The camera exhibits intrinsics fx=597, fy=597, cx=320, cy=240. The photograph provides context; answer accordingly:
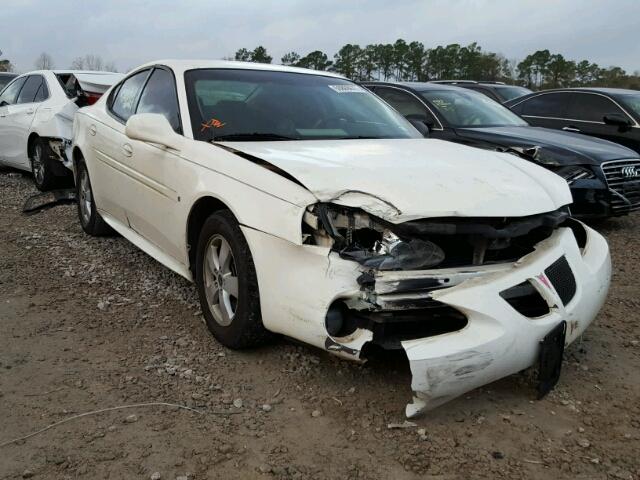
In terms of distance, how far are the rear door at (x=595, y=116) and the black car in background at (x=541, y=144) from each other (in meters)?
1.56

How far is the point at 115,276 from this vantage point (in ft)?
14.4

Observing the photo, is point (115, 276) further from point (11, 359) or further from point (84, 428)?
point (84, 428)

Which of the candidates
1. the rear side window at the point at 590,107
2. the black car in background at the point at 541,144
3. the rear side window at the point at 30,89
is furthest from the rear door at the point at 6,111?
the rear side window at the point at 590,107

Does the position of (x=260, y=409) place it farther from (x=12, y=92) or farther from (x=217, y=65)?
(x=12, y=92)

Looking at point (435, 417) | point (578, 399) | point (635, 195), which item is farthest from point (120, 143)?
point (635, 195)

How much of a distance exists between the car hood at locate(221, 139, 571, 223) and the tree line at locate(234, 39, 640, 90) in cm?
3822

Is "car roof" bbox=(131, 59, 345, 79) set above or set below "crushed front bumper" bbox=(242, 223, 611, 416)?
above

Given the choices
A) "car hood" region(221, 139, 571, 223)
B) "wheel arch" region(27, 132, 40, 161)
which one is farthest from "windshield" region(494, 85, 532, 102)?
"car hood" region(221, 139, 571, 223)

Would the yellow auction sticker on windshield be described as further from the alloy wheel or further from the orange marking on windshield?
the alloy wheel

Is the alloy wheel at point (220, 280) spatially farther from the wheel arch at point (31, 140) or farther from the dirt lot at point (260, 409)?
the wheel arch at point (31, 140)

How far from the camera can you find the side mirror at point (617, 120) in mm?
7949

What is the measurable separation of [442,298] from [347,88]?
243 cm

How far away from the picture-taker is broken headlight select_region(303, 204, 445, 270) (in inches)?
100

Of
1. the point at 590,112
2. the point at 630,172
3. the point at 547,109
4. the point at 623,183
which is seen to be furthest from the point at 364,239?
the point at 547,109
